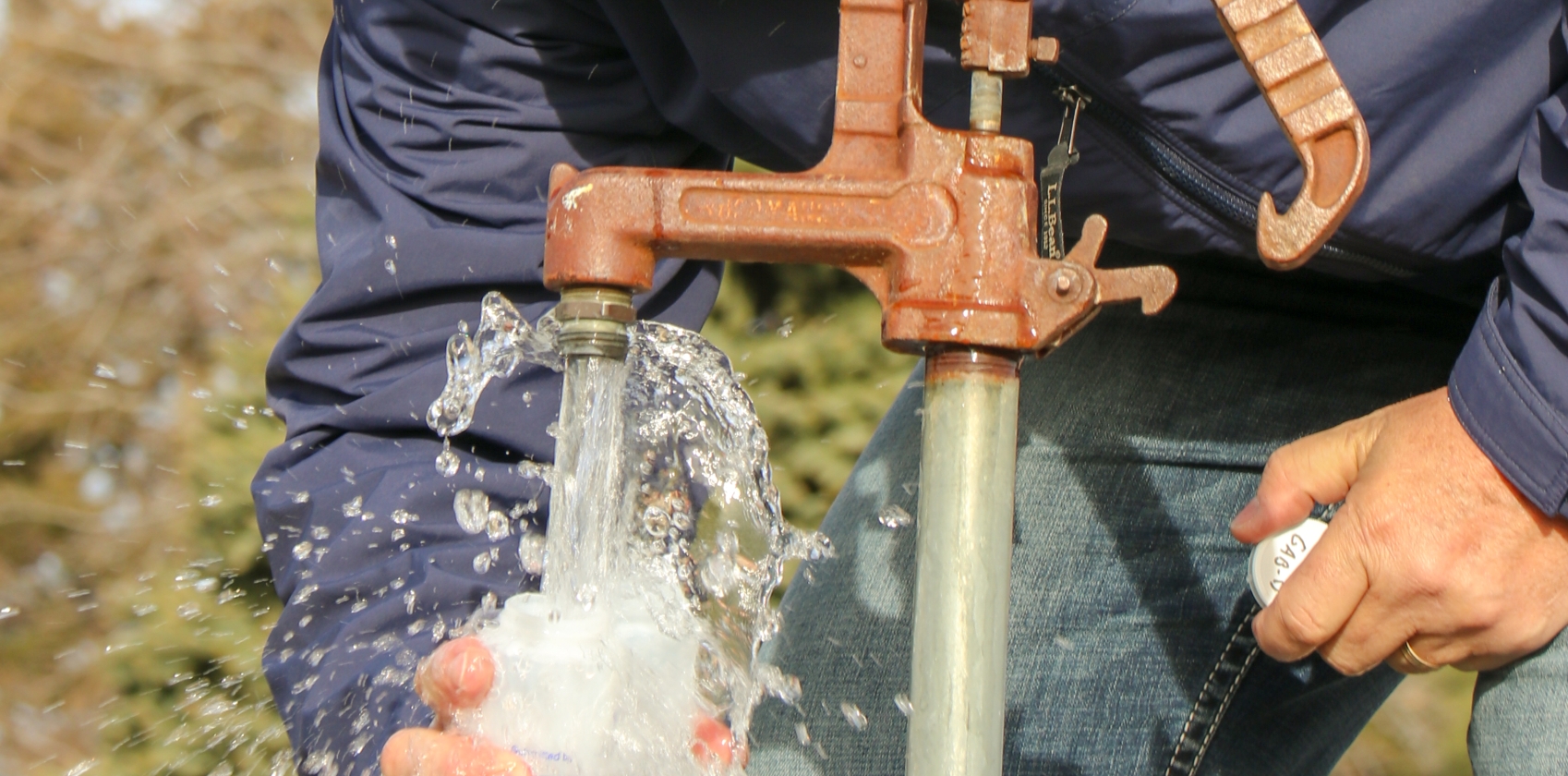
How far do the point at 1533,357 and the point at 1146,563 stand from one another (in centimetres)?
60

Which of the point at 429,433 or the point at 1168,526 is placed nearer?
the point at 429,433

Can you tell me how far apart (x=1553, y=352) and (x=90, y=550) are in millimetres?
4611

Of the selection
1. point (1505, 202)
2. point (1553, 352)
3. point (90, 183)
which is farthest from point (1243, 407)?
point (90, 183)

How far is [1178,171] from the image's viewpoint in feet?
4.28

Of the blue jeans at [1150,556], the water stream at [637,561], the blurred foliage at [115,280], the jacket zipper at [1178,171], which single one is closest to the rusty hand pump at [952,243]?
the water stream at [637,561]

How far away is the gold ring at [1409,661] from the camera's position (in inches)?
51.8

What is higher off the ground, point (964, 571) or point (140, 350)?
point (964, 571)

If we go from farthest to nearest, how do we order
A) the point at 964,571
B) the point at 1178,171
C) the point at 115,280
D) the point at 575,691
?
the point at 115,280
the point at 1178,171
the point at 575,691
the point at 964,571

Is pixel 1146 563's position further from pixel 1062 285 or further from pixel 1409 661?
pixel 1062 285

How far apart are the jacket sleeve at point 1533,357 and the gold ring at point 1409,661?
192mm

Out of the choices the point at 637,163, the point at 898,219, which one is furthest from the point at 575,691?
the point at 637,163

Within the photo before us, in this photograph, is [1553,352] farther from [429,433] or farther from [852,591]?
[429,433]

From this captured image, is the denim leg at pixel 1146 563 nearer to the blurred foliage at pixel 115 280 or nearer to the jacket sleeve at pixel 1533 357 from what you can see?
the jacket sleeve at pixel 1533 357

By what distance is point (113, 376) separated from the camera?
15.8 feet
